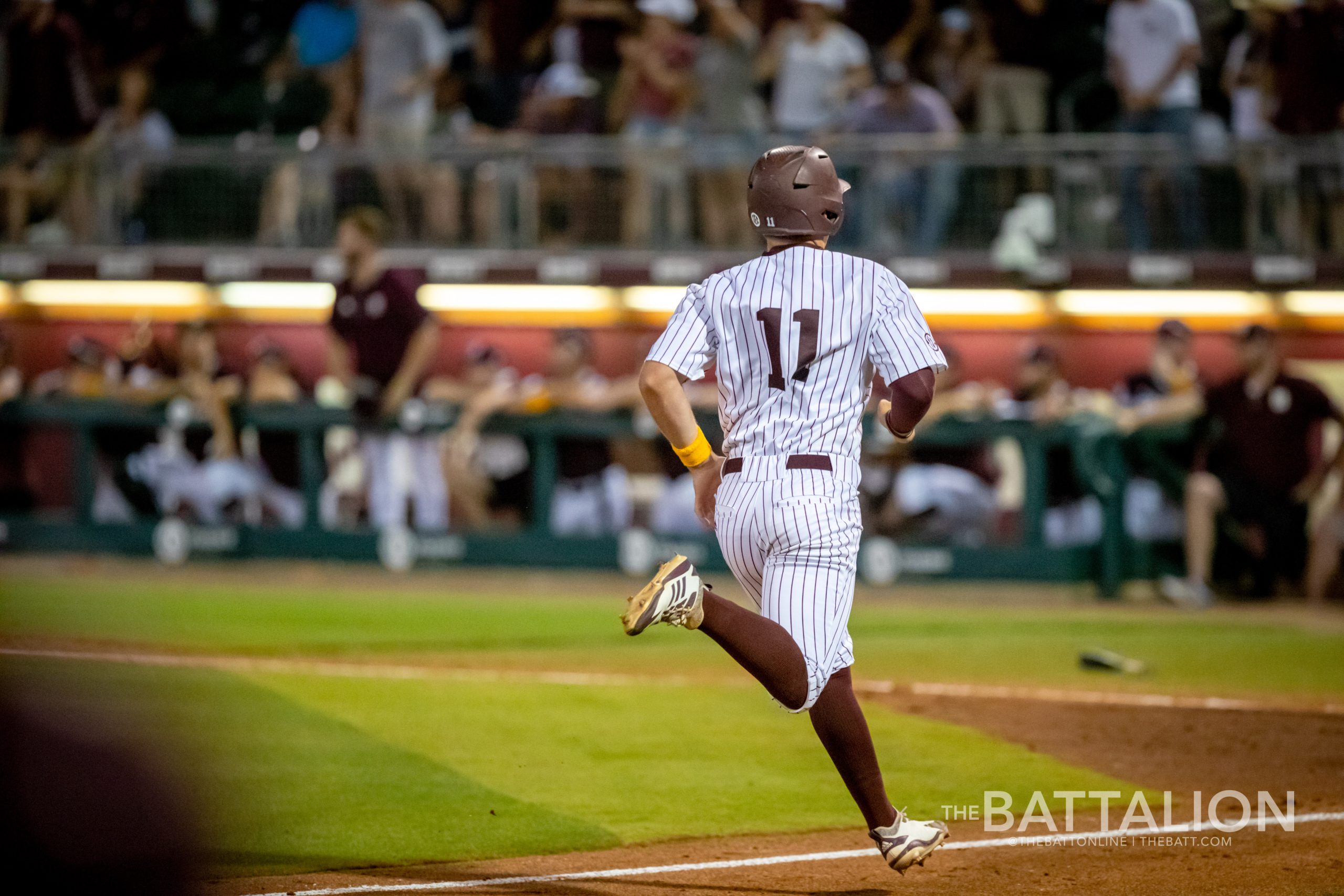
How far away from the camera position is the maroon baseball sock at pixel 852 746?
4473mm

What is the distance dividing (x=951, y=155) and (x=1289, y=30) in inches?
103

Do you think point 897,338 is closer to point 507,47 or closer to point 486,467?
point 486,467

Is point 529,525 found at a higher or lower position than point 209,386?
lower

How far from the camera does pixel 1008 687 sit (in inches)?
323

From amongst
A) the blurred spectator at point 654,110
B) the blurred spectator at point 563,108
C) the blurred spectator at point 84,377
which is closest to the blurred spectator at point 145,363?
the blurred spectator at point 84,377

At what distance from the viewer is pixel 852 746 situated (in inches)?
Result: 176

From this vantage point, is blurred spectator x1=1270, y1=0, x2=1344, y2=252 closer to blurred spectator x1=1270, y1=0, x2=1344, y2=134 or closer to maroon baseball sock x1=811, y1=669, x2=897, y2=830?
blurred spectator x1=1270, y1=0, x2=1344, y2=134

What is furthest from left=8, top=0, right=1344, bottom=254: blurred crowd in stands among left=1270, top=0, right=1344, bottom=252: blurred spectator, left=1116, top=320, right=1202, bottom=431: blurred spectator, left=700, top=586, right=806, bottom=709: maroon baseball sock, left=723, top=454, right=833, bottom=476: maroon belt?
left=700, top=586, right=806, bottom=709: maroon baseball sock

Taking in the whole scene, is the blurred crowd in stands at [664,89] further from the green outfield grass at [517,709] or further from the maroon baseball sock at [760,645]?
the maroon baseball sock at [760,645]

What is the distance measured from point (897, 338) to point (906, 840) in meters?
1.32

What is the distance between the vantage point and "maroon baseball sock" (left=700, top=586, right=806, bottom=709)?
4.31 meters

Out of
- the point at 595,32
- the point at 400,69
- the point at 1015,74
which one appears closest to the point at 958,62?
the point at 1015,74

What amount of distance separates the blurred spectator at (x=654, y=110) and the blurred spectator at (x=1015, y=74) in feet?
7.39

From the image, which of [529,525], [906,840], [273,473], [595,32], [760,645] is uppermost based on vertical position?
[595,32]
